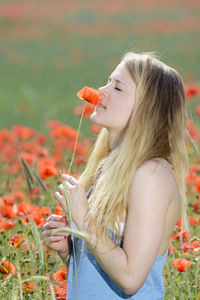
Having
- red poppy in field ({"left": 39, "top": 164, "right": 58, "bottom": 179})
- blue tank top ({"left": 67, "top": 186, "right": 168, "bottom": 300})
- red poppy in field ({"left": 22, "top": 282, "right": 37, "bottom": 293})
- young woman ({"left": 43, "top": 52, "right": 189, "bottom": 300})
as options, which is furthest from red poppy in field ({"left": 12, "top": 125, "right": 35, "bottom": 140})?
blue tank top ({"left": 67, "top": 186, "right": 168, "bottom": 300})

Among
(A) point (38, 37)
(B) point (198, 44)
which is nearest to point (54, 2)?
(A) point (38, 37)

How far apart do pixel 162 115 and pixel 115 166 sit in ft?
0.70

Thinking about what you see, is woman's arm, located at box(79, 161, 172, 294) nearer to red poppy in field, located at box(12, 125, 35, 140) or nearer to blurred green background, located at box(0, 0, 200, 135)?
red poppy in field, located at box(12, 125, 35, 140)

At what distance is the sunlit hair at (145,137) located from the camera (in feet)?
5.97

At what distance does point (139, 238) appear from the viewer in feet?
5.48

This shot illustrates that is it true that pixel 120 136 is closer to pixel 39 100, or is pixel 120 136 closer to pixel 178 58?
pixel 39 100

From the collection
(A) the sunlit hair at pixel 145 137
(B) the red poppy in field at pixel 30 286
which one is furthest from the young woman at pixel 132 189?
(B) the red poppy in field at pixel 30 286

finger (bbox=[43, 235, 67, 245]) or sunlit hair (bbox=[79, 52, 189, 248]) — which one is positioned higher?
sunlit hair (bbox=[79, 52, 189, 248])

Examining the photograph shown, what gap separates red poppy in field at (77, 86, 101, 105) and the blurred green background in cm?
629

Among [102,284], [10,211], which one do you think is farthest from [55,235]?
[10,211]

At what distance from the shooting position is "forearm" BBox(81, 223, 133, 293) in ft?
5.51

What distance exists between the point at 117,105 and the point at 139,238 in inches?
17.5

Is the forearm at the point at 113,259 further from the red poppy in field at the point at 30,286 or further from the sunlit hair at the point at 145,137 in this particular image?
the red poppy in field at the point at 30,286

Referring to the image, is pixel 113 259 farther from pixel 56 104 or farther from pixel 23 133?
pixel 56 104
